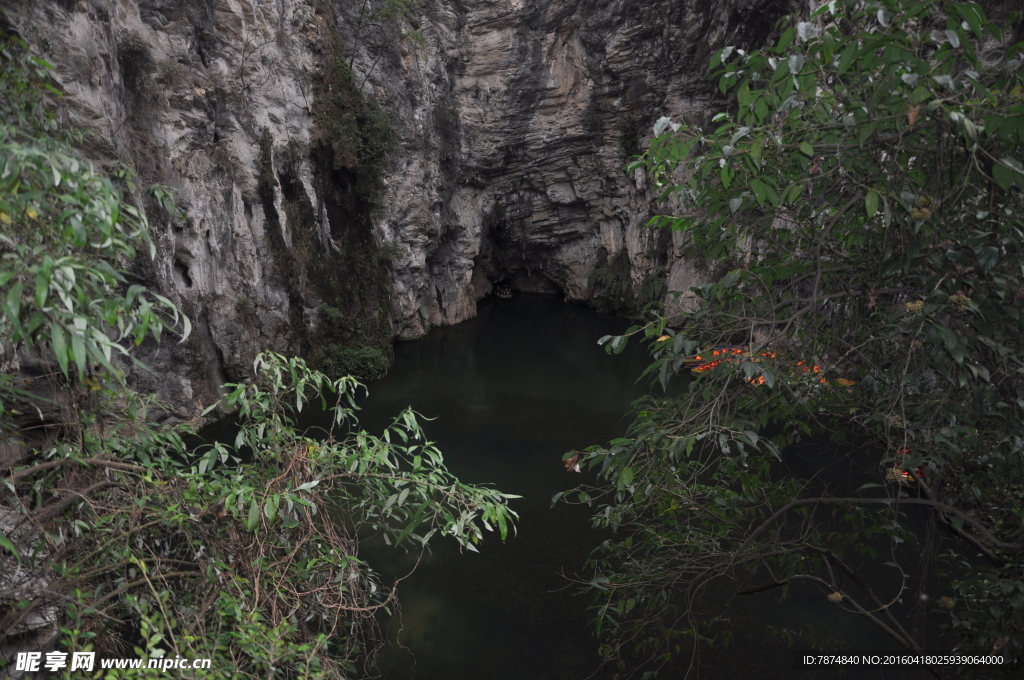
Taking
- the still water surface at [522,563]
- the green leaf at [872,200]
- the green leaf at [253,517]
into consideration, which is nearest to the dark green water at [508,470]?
the still water surface at [522,563]

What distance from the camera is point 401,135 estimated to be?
11766mm

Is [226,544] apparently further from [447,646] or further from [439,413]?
[439,413]

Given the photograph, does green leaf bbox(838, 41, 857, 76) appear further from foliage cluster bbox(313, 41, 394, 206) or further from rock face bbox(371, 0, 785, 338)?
rock face bbox(371, 0, 785, 338)

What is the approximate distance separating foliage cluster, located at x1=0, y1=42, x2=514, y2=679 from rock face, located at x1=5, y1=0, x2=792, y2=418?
443cm

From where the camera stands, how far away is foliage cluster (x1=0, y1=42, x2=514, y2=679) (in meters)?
1.40

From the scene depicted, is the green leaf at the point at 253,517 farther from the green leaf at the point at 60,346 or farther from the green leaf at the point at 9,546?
the green leaf at the point at 60,346

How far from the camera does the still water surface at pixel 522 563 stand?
4285mm

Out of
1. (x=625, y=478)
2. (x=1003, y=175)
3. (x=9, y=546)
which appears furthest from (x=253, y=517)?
(x=1003, y=175)

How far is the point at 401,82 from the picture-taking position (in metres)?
11.7

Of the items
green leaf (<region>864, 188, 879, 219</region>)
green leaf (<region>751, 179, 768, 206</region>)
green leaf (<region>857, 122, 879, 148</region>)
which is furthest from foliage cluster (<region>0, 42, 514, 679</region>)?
green leaf (<region>857, 122, 879, 148</region>)

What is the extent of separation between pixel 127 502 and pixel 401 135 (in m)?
10.8

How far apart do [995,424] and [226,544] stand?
236 centimetres

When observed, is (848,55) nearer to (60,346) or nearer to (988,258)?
(988,258)

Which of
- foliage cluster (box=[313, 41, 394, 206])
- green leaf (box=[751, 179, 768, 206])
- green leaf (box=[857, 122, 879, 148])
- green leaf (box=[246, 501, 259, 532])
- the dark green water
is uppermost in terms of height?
green leaf (box=[857, 122, 879, 148])
